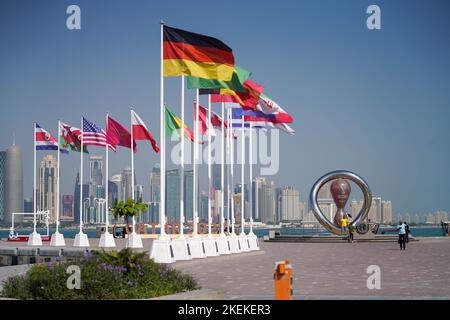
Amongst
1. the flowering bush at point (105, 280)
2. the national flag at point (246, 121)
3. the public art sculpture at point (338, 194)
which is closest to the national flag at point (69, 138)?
the national flag at point (246, 121)

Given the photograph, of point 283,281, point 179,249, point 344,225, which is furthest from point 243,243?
point 283,281

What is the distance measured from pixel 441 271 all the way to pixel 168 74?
10.9 meters

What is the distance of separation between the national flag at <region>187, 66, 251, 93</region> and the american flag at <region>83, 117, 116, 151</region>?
47.1ft

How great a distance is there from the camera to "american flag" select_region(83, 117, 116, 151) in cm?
4450

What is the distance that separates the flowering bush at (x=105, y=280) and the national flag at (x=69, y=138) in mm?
30124

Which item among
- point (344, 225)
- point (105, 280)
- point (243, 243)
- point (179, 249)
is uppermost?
point (105, 280)

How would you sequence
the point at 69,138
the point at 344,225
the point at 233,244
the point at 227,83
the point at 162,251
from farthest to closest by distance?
the point at 344,225 → the point at 69,138 → the point at 233,244 → the point at 227,83 → the point at 162,251

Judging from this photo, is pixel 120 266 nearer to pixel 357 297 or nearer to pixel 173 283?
pixel 173 283

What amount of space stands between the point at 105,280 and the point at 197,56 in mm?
13099

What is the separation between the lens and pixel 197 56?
88.8ft

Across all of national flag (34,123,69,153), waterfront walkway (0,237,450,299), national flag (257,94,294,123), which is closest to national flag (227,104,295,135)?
national flag (257,94,294,123)

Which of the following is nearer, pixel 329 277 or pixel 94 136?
pixel 329 277

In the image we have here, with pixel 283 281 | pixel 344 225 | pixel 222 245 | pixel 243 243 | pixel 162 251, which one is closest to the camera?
pixel 283 281

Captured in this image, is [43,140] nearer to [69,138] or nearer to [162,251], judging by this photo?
[69,138]
